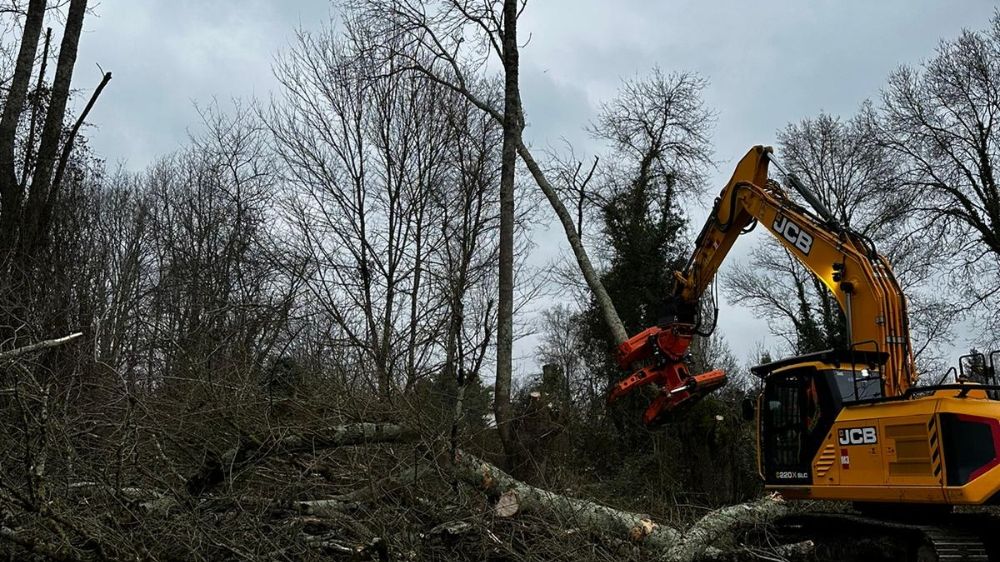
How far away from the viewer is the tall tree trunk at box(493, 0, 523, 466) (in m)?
11.6

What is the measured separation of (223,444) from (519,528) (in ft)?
8.07

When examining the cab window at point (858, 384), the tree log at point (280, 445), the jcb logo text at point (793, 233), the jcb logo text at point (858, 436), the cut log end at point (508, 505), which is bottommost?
the cut log end at point (508, 505)

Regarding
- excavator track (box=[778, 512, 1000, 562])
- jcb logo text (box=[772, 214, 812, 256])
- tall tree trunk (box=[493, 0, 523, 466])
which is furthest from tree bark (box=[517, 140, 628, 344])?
excavator track (box=[778, 512, 1000, 562])

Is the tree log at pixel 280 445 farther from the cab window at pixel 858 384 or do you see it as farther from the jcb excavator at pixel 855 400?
the cab window at pixel 858 384

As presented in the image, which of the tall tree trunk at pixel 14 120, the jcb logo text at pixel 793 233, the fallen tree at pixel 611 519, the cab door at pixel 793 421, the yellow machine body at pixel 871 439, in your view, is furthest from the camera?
the tall tree trunk at pixel 14 120

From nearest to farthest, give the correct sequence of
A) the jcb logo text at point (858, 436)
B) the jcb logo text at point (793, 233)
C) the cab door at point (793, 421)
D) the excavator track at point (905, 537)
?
the excavator track at point (905, 537), the jcb logo text at point (858, 436), the cab door at point (793, 421), the jcb logo text at point (793, 233)

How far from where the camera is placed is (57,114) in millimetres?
10352

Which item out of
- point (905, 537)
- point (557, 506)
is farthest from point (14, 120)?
point (905, 537)

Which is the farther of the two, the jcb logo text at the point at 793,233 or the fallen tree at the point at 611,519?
the jcb logo text at the point at 793,233

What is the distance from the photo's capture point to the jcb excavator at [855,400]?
251 inches

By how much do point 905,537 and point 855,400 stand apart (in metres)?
1.20

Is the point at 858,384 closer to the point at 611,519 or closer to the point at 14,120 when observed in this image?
the point at 611,519

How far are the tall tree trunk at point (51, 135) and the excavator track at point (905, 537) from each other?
29.9 feet

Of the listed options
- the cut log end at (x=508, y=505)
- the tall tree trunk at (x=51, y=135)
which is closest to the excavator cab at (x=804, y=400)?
the cut log end at (x=508, y=505)
